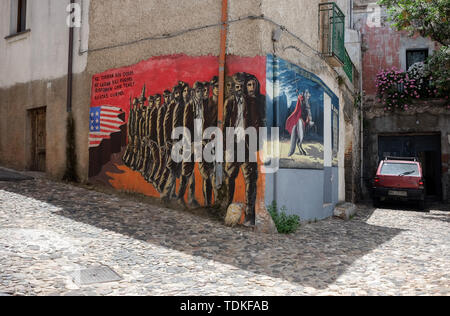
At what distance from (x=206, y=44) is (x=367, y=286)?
16.1 feet

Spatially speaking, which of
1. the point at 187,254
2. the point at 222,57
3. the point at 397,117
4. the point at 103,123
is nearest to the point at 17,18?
the point at 103,123

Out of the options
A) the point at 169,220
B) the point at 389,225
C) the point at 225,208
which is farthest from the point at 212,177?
the point at 389,225

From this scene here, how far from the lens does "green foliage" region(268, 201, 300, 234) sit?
6.60 meters

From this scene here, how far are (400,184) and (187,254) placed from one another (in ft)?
32.8

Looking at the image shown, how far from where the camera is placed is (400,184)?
506 inches

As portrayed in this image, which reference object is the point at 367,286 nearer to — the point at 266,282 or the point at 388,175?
the point at 266,282

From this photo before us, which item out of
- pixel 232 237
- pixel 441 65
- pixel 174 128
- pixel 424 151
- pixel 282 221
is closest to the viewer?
pixel 232 237

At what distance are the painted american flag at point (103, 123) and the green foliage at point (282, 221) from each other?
3.79m

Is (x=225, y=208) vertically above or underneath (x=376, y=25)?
underneath

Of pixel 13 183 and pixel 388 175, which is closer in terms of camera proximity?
pixel 13 183

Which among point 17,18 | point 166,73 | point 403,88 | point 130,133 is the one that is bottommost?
point 130,133

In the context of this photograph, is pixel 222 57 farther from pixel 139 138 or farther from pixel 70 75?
pixel 70 75

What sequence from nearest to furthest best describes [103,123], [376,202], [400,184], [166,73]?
1. [166,73]
2. [103,123]
3. [400,184]
4. [376,202]

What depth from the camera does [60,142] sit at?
31.2 feet
